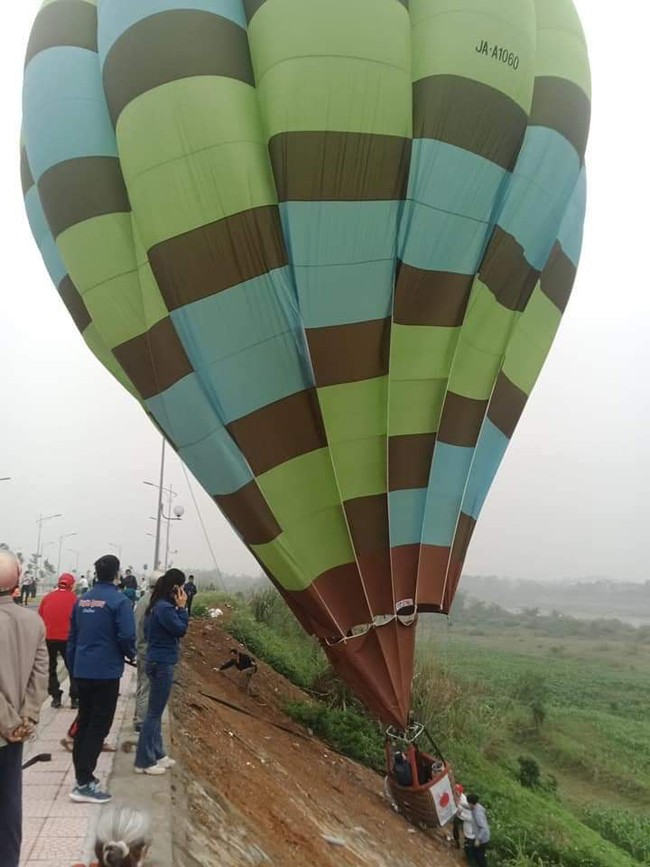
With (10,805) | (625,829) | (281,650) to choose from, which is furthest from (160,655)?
(625,829)

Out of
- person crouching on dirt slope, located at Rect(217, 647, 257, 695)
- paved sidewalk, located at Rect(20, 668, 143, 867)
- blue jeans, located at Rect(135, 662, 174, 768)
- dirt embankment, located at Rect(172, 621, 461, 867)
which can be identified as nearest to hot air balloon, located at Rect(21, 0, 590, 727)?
dirt embankment, located at Rect(172, 621, 461, 867)

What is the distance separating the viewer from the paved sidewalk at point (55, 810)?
3312 mm

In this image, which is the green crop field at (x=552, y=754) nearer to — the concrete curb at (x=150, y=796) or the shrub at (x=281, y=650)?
the shrub at (x=281, y=650)

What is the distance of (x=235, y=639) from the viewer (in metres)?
12.6

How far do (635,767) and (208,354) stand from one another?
849 inches

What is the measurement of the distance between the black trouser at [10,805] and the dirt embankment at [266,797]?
1.00m

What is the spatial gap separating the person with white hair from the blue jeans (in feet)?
9.89

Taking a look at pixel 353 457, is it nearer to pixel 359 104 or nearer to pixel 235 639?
pixel 359 104

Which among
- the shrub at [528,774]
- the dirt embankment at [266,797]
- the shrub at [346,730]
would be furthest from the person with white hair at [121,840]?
the shrub at [528,774]

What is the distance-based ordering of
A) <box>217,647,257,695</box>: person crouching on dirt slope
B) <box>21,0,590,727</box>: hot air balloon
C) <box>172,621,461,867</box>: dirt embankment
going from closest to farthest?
<box>172,621,461,867</box>: dirt embankment
<box>21,0,590,727</box>: hot air balloon
<box>217,647,257,695</box>: person crouching on dirt slope

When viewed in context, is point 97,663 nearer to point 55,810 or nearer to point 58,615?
point 55,810

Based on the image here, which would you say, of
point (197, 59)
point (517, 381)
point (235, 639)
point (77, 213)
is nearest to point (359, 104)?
point (197, 59)

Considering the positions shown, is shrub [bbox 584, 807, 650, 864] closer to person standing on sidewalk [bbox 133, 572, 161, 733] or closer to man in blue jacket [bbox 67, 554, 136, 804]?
person standing on sidewalk [bbox 133, 572, 161, 733]

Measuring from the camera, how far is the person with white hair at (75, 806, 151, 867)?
4.94 feet
